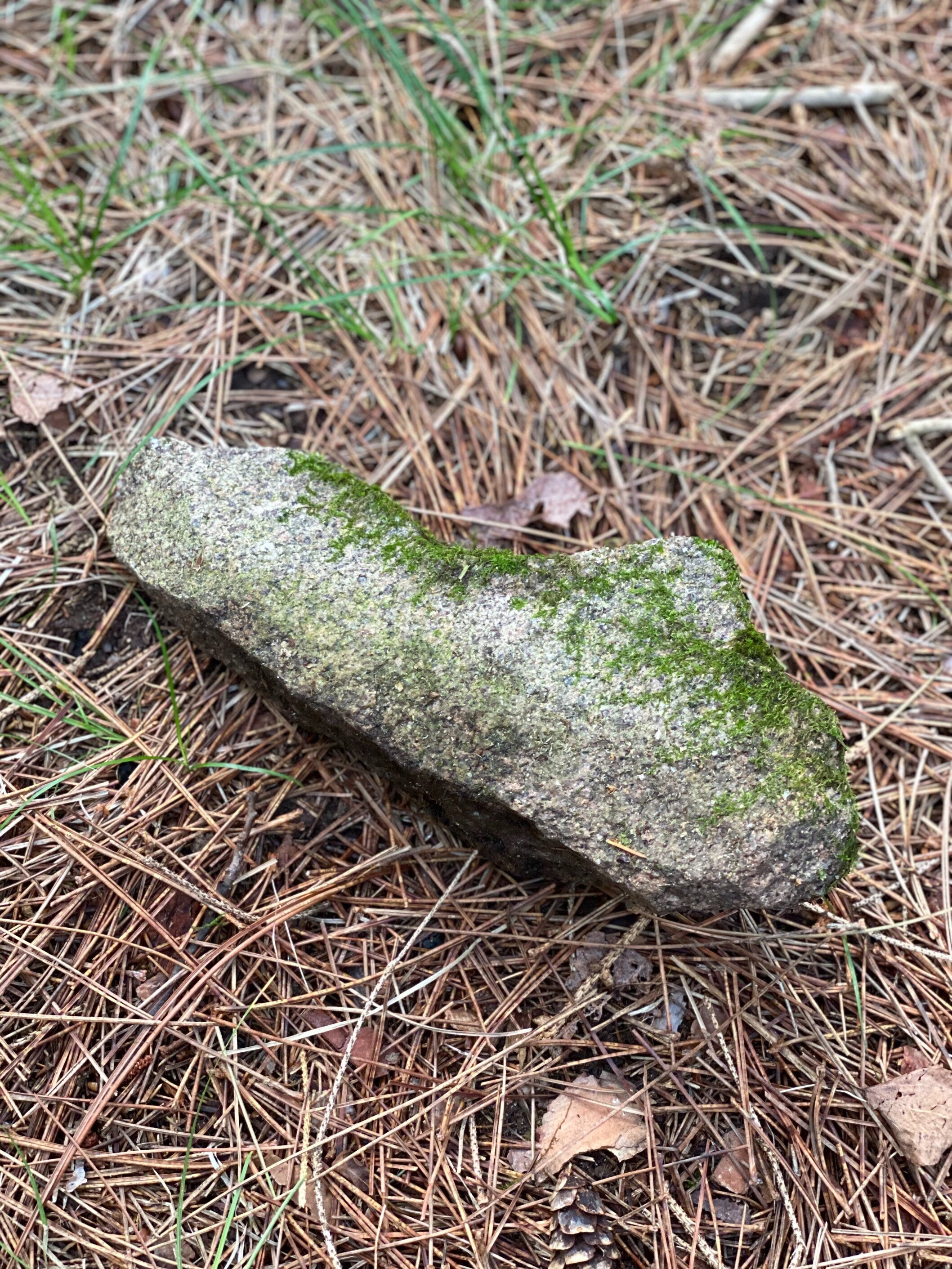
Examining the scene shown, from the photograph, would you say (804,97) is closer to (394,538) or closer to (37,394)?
(394,538)

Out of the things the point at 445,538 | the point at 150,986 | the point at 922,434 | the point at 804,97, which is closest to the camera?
the point at 150,986

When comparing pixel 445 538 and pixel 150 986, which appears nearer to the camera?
pixel 150 986

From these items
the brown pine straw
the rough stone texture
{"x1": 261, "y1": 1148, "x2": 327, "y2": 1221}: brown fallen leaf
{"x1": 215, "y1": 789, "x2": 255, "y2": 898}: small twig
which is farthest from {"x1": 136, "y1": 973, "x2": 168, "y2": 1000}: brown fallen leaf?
the rough stone texture

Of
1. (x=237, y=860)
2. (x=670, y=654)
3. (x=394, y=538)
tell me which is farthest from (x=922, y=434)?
(x=237, y=860)

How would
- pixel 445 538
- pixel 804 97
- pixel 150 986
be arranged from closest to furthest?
pixel 150 986 → pixel 445 538 → pixel 804 97

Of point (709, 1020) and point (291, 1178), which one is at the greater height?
point (709, 1020)

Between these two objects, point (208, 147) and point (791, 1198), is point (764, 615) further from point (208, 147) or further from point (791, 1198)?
point (208, 147)

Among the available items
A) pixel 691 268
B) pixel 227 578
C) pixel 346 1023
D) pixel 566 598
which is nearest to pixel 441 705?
pixel 566 598

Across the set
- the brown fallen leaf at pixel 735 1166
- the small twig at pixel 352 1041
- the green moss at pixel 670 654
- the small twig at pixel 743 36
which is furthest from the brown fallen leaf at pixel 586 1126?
the small twig at pixel 743 36
